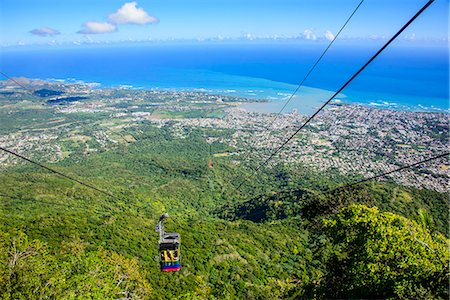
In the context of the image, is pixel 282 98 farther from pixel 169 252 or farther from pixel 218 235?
pixel 169 252

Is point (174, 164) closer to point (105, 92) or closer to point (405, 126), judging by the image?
point (405, 126)

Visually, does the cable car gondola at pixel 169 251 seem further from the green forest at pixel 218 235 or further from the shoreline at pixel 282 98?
the shoreline at pixel 282 98

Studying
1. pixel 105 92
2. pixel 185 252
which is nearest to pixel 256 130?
pixel 185 252

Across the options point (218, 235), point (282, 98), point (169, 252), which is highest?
point (169, 252)

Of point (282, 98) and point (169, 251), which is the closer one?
point (169, 251)

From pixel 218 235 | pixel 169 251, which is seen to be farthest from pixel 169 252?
pixel 218 235

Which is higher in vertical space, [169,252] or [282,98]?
[169,252]

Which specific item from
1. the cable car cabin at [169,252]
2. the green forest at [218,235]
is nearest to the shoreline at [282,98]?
the green forest at [218,235]

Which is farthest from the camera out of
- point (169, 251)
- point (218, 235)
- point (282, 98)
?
point (282, 98)

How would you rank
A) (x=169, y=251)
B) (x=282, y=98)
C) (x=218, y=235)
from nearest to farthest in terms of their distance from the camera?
1. (x=169, y=251)
2. (x=218, y=235)
3. (x=282, y=98)
